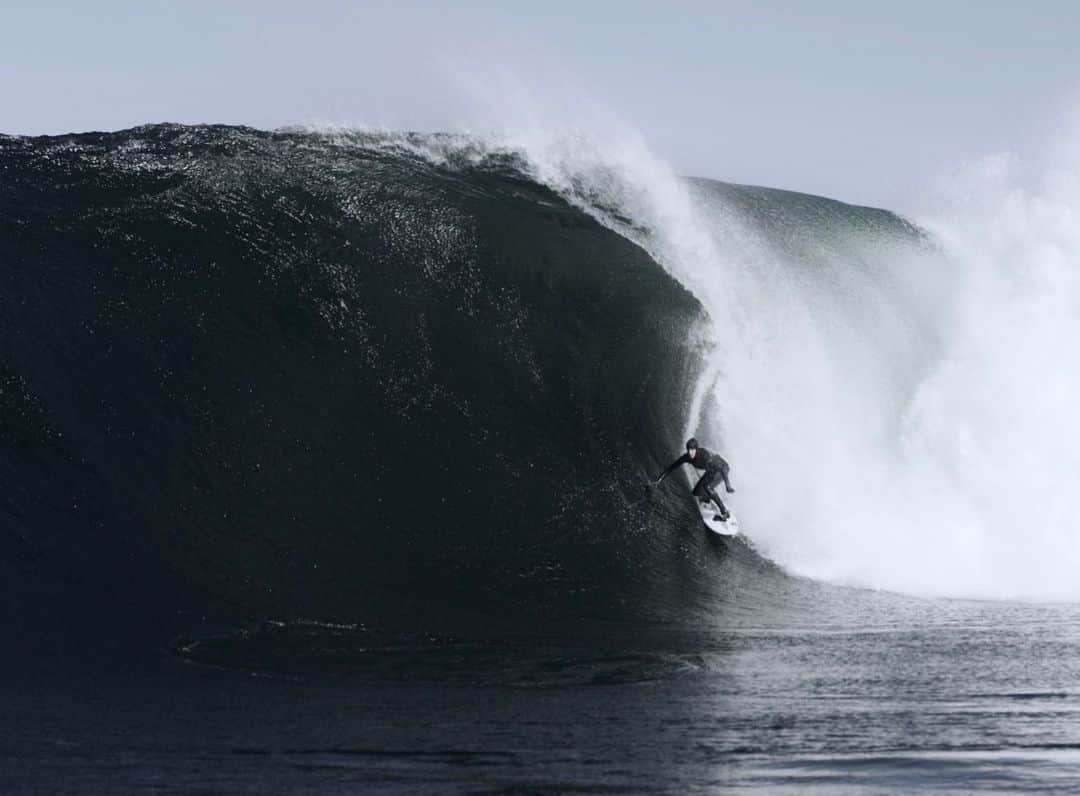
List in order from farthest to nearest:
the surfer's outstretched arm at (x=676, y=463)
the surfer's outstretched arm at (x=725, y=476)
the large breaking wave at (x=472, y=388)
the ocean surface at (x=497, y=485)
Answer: the surfer's outstretched arm at (x=676, y=463)
the surfer's outstretched arm at (x=725, y=476)
the large breaking wave at (x=472, y=388)
the ocean surface at (x=497, y=485)

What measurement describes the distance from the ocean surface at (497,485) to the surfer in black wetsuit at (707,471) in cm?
26

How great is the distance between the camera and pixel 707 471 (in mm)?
12359

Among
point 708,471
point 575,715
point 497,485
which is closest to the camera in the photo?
point 575,715

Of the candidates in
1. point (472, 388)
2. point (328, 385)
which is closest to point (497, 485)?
point (472, 388)

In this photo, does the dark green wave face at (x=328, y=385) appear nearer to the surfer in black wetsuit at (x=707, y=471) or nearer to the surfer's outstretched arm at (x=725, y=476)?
the surfer in black wetsuit at (x=707, y=471)

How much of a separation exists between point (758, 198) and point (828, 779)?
1497 centimetres

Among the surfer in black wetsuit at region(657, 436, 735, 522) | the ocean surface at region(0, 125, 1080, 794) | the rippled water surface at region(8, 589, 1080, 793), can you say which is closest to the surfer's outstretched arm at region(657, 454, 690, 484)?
the surfer in black wetsuit at region(657, 436, 735, 522)

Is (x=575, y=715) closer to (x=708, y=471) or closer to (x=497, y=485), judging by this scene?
(x=497, y=485)

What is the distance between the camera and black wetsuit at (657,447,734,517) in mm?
12325

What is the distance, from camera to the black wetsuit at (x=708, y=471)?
12.3m

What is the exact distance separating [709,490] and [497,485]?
81.9 inches

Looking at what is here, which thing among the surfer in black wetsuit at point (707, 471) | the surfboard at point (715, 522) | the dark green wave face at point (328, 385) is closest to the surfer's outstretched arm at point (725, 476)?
the surfer in black wetsuit at point (707, 471)

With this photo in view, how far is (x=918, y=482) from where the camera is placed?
44.7 ft

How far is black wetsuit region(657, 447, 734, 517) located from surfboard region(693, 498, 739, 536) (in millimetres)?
54
